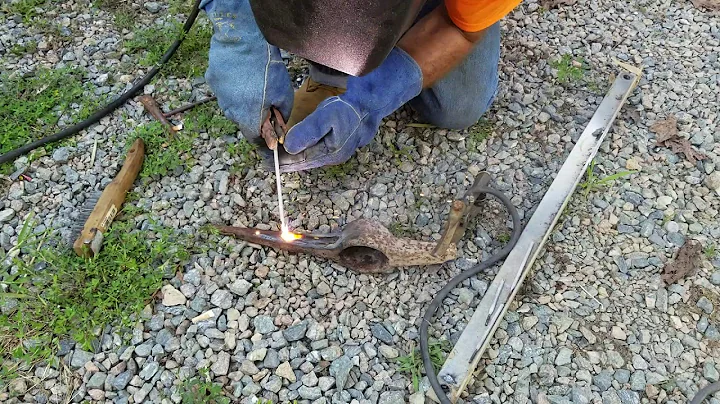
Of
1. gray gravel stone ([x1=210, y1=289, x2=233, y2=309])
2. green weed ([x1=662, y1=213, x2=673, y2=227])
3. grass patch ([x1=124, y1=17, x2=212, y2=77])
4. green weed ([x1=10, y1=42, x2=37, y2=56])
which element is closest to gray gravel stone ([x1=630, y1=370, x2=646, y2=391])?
green weed ([x1=662, y1=213, x2=673, y2=227])

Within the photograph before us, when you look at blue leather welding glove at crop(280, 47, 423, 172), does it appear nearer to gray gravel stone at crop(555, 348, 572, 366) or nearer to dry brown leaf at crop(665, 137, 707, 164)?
gray gravel stone at crop(555, 348, 572, 366)

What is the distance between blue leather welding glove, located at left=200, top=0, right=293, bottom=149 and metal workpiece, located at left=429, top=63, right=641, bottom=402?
1062 millimetres

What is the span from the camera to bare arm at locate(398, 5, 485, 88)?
2.44m

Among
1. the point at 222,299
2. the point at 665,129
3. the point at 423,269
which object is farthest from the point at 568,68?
the point at 222,299

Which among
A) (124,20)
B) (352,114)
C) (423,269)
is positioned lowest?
(423,269)

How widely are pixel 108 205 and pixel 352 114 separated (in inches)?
41.1

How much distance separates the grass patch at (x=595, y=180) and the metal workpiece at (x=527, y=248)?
0.04 metres

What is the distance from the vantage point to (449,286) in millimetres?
2318

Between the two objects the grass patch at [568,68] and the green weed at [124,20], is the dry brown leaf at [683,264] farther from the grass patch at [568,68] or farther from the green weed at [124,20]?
the green weed at [124,20]

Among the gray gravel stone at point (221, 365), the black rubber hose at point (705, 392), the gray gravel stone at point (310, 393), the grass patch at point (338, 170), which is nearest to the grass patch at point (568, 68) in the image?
the grass patch at point (338, 170)

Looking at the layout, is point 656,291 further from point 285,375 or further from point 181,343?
point 181,343

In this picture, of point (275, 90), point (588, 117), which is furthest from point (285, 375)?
point (588, 117)

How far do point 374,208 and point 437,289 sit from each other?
45cm

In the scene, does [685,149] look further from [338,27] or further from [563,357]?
[338,27]
